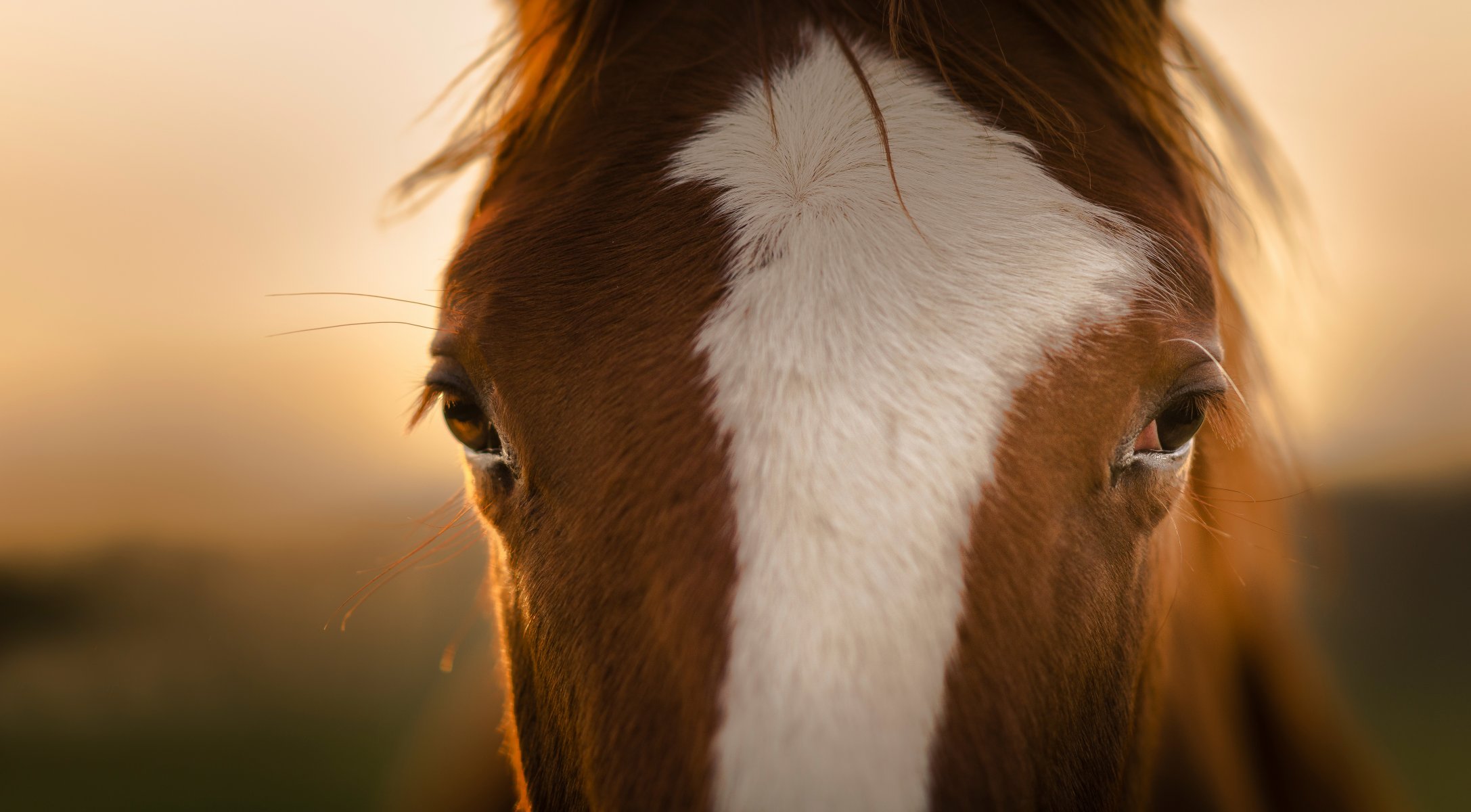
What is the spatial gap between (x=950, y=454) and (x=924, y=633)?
18 cm

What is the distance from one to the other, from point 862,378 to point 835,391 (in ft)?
0.11

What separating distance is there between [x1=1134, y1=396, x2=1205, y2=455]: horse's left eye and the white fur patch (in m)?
0.21

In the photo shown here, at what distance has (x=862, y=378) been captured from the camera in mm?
816

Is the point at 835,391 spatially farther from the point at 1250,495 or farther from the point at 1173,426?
the point at 1250,495

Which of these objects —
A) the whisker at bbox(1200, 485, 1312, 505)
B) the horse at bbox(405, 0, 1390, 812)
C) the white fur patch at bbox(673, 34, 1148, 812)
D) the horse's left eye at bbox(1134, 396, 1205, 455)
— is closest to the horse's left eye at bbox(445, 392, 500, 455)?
the horse at bbox(405, 0, 1390, 812)

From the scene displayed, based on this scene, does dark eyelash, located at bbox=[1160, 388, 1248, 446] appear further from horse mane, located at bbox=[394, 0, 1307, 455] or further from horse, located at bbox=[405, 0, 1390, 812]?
horse mane, located at bbox=[394, 0, 1307, 455]

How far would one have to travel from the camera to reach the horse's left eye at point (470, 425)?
1.13 m

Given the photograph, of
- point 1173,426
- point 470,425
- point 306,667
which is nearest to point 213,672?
point 306,667

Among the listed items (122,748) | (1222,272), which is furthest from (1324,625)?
(122,748)

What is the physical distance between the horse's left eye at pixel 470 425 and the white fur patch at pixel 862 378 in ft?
1.37

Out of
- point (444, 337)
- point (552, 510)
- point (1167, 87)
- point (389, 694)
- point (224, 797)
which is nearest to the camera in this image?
point (552, 510)

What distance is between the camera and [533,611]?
41.4 inches

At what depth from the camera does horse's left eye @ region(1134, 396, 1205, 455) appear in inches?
41.5

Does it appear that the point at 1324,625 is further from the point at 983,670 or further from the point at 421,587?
the point at 983,670
